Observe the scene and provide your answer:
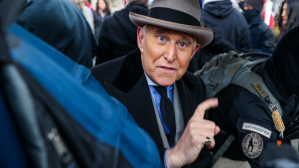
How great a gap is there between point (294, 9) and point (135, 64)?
158 centimetres

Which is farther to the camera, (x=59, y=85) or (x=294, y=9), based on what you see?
(x=294, y=9)

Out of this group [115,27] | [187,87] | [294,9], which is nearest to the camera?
[187,87]

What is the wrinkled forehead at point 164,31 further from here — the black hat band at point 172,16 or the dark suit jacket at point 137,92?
the dark suit jacket at point 137,92

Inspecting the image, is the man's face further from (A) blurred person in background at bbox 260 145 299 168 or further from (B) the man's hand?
(A) blurred person in background at bbox 260 145 299 168

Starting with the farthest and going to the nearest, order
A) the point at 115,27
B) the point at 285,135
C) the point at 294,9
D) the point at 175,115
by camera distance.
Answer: the point at 115,27 < the point at 294,9 < the point at 285,135 < the point at 175,115

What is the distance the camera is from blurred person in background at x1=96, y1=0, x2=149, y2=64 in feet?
8.80

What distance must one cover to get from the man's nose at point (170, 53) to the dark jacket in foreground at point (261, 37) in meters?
2.73

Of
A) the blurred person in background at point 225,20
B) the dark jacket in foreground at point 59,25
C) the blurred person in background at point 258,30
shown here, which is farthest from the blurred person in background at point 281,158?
the blurred person in background at point 258,30

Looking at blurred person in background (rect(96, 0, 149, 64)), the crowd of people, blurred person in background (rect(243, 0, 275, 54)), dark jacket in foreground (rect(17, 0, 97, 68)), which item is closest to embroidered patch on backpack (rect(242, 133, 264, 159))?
the crowd of people

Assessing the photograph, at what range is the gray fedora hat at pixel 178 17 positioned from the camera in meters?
1.36

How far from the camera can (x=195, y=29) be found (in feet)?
4.56

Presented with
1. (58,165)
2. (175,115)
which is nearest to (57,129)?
(58,165)

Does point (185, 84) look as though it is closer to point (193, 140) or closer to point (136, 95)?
point (136, 95)

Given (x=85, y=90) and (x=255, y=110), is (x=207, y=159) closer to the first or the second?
(x=255, y=110)
